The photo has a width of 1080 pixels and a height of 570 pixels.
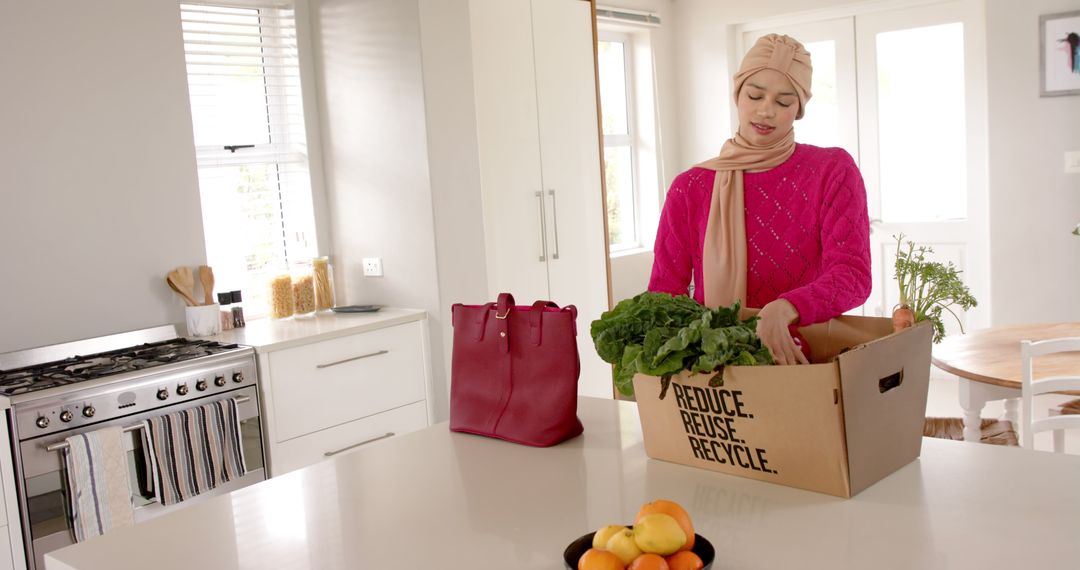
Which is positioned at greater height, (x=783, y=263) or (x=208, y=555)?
(x=783, y=263)

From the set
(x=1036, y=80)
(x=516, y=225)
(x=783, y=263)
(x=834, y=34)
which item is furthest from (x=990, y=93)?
(x=783, y=263)

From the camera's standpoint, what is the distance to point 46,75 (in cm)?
310

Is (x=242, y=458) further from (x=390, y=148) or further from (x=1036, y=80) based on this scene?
(x=1036, y=80)

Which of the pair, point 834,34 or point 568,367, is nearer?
point 568,367

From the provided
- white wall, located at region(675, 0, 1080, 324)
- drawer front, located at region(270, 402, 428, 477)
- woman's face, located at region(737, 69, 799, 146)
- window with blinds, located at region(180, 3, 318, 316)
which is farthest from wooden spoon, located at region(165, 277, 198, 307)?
white wall, located at region(675, 0, 1080, 324)

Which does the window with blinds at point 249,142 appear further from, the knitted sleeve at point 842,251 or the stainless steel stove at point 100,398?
the knitted sleeve at point 842,251

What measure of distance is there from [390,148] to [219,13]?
0.92m

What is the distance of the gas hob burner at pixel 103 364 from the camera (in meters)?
2.67

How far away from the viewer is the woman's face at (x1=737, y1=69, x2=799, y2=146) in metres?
1.79

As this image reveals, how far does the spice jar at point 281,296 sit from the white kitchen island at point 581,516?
2138 mm

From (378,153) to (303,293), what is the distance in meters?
0.67

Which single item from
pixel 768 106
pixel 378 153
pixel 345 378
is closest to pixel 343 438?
pixel 345 378

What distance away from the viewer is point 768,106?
1809mm

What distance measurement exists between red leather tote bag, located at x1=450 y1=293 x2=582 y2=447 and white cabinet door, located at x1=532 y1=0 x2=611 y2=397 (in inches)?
91.4
